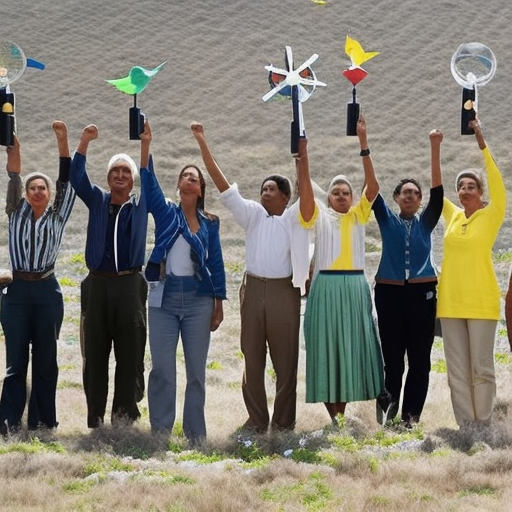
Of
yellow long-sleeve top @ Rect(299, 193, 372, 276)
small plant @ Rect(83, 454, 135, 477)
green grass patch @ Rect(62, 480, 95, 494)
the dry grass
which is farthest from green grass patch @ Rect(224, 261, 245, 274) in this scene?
green grass patch @ Rect(62, 480, 95, 494)

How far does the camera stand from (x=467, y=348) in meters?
7.44

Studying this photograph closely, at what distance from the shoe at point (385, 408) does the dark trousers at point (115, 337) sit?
173 centimetres

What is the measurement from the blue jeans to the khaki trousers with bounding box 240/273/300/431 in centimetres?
32

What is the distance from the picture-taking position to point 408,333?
25.0 ft

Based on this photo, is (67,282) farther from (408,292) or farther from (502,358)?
(408,292)

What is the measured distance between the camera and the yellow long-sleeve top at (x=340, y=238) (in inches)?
291

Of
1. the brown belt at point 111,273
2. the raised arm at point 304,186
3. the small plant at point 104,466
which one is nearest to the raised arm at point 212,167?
the raised arm at point 304,186

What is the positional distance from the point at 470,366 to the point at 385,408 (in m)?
0.67

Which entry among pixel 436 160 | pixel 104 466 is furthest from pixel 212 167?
pixel 104 466

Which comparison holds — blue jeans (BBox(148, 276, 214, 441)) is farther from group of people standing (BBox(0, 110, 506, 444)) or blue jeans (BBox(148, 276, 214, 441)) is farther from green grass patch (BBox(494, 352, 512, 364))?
green grass patch (BBox(494, 352, 512, 364))

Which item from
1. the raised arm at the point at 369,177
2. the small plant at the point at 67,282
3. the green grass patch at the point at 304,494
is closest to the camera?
the green grass patch at the point at 304,494

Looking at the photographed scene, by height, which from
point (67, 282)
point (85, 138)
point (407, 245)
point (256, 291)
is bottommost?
point (256, 291)

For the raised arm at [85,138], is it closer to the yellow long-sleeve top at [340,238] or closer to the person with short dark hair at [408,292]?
the yellow long-sleeve top at [340,238]

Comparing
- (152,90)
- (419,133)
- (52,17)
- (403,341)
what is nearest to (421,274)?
(403,341)
